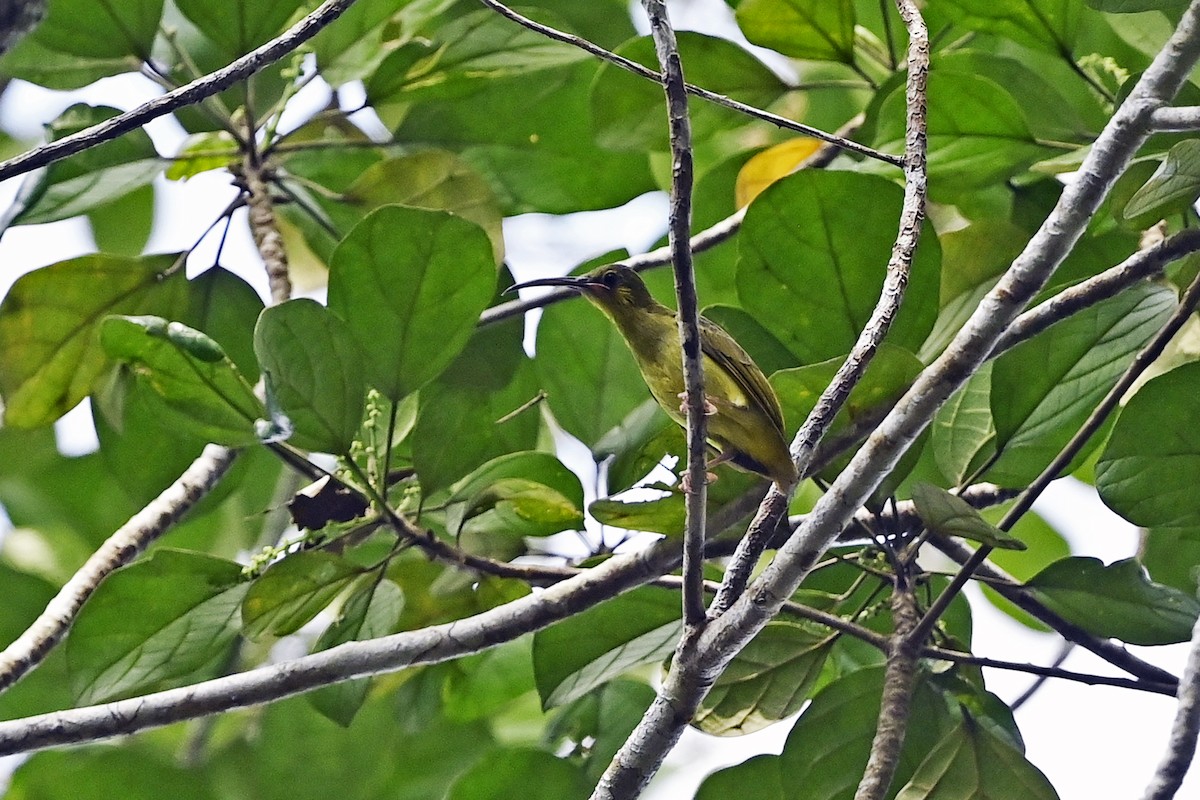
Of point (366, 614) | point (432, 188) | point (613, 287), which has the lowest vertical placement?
point (366, 614)

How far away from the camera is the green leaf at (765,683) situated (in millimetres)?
2008

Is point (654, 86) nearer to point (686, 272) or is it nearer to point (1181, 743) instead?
point (686, 272)

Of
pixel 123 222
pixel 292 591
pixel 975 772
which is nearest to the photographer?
pixel 975 772


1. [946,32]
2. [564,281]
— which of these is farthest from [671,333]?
[946,32]

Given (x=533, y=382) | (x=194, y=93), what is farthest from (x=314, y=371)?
(x=533, y=382)

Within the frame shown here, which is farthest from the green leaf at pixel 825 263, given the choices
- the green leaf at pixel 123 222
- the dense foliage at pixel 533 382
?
the green leaf at pixel 123 222

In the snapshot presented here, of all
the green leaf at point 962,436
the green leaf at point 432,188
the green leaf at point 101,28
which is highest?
the green leaf at point 101,28

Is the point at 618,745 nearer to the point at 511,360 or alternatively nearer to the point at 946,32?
the point at 511,360

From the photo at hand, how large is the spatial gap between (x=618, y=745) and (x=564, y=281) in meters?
0.90

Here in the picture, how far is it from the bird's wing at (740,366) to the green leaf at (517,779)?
→ 82 centimetres

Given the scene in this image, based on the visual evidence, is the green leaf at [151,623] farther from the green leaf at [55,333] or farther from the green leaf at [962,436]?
the green leaf at [962,436]

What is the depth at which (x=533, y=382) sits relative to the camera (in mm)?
2586

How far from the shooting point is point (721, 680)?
79.2 inches

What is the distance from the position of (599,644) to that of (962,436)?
701 mm
